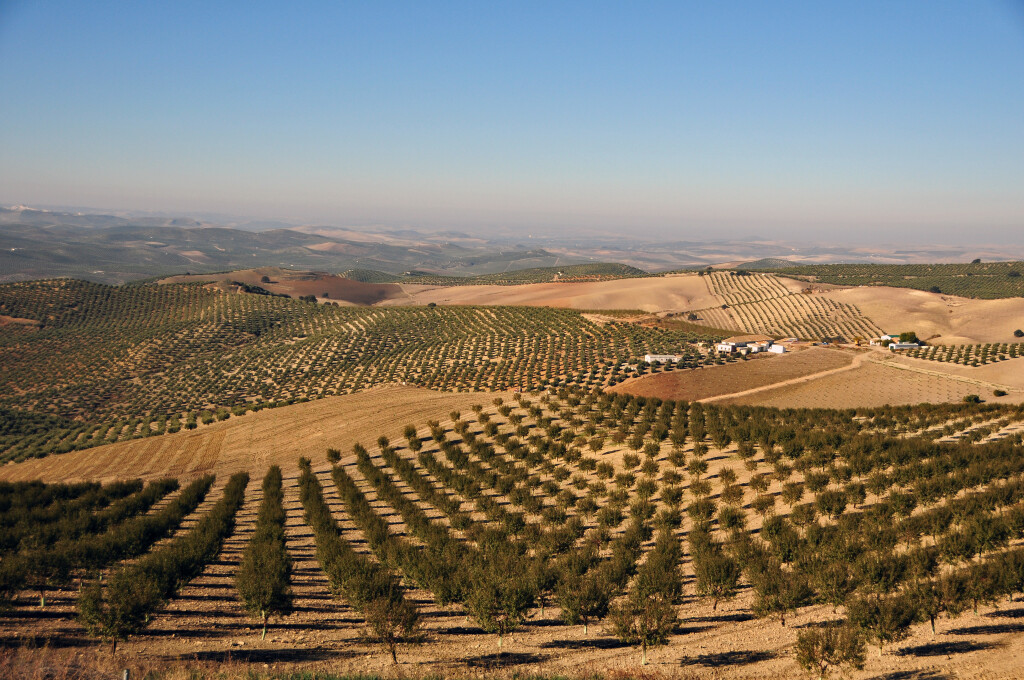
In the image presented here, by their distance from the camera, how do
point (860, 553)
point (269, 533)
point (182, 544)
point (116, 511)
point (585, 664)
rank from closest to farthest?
point (585, 664), point (860, 553), point (182, 544), point (269, 533), point (116, 511)

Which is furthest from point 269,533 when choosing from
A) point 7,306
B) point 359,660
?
point 7,306

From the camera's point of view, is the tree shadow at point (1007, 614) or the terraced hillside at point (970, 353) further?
the terraced hillside at point (970, 353)

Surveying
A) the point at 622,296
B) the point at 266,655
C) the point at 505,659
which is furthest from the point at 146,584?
the point at 622,296

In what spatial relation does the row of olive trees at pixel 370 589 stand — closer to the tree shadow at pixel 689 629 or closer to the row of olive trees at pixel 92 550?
the row of olive trees at pixel 92 550

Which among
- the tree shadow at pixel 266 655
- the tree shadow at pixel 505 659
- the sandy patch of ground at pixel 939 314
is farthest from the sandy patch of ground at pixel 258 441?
the sandy patch of ground at pixel 939 314

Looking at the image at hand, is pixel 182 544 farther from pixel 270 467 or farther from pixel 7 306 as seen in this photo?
pixel 7 306

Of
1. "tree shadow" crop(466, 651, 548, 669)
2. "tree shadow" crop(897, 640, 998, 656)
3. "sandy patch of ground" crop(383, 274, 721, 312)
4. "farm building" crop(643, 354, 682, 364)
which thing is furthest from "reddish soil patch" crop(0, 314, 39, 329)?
"tree shadow" crop(897, 640, 998, 656)

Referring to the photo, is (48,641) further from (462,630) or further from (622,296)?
(622,296)
